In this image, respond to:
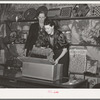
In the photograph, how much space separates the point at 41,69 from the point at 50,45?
0.22 m

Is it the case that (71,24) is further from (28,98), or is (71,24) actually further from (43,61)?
(28,98)

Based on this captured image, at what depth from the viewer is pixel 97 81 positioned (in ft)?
5.05

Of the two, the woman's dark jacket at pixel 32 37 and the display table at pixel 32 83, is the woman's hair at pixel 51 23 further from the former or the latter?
the display table at pixel 32 83

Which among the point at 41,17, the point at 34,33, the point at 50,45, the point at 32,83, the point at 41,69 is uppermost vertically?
the point at 41,17

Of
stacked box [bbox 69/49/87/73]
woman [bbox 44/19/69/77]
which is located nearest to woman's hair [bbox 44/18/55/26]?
woman [bbox 44/19/69/77]

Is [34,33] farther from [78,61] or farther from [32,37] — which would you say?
[78,61]

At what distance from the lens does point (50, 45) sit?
1617 mm

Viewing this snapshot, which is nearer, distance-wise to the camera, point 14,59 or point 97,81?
point 97,81

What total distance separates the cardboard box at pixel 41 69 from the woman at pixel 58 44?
0.16 feet

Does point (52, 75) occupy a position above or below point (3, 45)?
below

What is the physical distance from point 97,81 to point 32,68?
55cm

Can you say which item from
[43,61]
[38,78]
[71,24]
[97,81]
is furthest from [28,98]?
[71,24]

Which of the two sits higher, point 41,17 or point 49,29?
point 41,17

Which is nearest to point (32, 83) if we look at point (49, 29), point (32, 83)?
point (32, 83)
